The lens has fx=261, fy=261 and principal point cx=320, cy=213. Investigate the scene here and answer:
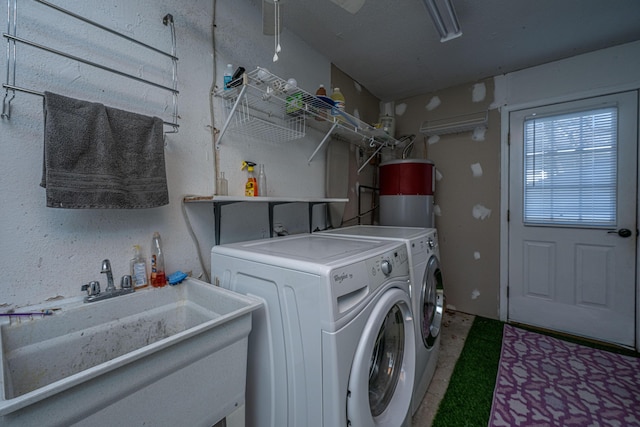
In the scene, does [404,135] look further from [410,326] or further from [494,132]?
[410,326]

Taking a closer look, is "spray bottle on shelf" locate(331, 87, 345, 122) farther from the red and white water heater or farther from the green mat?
the green mat

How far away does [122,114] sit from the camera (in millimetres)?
1039

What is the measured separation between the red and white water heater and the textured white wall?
1.46m

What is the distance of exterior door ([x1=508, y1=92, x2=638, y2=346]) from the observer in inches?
85.9

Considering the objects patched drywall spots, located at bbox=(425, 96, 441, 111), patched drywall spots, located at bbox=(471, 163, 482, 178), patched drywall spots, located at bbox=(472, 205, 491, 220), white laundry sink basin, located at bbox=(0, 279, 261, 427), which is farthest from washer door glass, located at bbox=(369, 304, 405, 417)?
patched drywall spots, located at bbox=(425, 96, 441, 111)

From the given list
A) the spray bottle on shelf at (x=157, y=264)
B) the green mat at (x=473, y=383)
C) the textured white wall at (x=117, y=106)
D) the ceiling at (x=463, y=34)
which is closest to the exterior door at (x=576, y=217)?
the ceiling at (x=463, y=34)

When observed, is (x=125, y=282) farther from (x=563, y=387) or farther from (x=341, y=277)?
(x=563, y=387)

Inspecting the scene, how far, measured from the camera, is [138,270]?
1.15 meters

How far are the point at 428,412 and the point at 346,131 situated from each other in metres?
2.03

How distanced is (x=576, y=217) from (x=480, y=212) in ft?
2.44

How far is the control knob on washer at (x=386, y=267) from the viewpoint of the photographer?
Result: 3.67ft

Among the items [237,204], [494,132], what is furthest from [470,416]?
[494,132]

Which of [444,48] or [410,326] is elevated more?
[444,48]

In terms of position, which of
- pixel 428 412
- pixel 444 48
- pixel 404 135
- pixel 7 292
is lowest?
pixel 428 412
